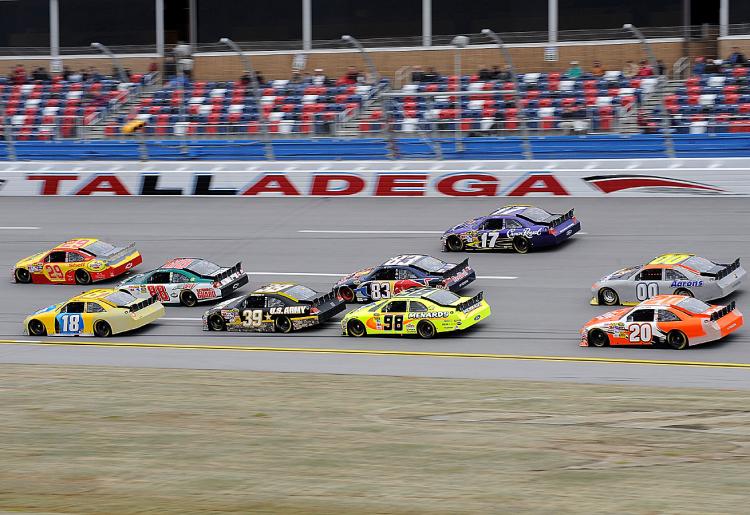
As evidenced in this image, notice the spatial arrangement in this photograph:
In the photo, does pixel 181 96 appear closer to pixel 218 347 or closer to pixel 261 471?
pixel 218 347

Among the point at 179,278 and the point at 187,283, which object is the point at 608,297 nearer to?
the point at 187,283

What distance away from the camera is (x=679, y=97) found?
34438 millimetres

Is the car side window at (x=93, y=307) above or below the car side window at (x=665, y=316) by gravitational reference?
below

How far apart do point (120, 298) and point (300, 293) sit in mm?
3578

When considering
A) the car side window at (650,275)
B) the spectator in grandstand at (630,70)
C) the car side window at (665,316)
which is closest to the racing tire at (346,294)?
the car side window at (650,275)

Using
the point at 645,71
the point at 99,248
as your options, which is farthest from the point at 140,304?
the point at 645,71

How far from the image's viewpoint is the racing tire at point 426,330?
844 inches

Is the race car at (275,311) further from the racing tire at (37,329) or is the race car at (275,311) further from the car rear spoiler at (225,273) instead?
the racing tire at (37,329)

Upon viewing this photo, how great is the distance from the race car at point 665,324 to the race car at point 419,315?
2.23 metres

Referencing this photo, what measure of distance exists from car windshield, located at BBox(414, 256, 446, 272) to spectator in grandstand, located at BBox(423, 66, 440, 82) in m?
16.6

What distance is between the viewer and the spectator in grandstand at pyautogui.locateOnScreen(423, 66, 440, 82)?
40.0 meters

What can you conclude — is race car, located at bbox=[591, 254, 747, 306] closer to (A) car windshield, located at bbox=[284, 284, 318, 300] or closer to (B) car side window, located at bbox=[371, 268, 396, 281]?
(B) car side window, located at bbox=[371, 268, 396, 281]

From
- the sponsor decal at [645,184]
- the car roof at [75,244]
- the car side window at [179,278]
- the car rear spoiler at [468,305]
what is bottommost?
the car rear spoiler at [468,305]

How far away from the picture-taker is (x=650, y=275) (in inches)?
875
